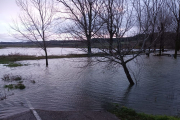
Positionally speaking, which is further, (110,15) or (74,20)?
(74,20)

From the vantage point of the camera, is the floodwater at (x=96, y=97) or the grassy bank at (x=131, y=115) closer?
the grassy bank at (x=131, y=115)

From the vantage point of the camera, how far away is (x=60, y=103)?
7238 millimetres

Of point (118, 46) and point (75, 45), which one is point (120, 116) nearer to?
point (118, 46)

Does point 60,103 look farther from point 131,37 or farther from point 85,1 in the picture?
point 85,1

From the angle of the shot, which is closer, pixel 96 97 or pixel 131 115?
pixel 131 115

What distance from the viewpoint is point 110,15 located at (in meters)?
9.38

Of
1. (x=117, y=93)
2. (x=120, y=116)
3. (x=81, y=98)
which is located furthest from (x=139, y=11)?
(x=120, y=116)

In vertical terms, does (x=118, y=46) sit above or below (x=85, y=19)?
below

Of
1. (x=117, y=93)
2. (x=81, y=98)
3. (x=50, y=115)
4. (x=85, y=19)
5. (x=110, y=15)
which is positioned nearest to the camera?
(x=50, y=115)

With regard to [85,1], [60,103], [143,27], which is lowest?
[60,103]

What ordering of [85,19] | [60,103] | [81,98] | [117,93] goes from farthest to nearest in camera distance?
[85,19], [117,93], [81,98], [60,103]

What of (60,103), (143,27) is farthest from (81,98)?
(143,27)

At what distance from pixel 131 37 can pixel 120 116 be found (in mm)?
5338

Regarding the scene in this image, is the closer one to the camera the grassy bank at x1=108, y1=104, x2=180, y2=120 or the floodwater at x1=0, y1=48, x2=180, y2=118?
the grassy bank at x1=108, y1=104, x2=180, y2=120
